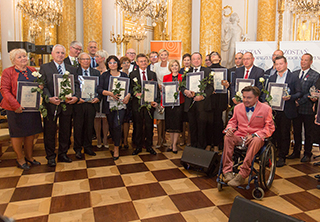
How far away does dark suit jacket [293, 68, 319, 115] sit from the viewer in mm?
4531

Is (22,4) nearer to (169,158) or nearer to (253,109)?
(169,158)

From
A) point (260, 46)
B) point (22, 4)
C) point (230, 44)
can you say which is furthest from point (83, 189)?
point (230, 44)

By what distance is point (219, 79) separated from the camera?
4879 mm

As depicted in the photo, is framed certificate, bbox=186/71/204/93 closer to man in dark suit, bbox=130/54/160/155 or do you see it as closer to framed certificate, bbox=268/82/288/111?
man in dark suit, bbox=130/54/160/155

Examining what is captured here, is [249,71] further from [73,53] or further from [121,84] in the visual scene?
[73,53]

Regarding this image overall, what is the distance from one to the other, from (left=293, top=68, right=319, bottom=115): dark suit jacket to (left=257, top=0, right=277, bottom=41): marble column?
453 centimetres

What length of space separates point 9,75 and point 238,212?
370 cm

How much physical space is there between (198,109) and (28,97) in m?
2.84

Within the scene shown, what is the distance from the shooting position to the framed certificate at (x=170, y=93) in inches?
190

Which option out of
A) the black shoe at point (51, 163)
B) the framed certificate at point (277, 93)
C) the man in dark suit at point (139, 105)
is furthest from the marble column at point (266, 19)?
the black shoe at point (51, 163)

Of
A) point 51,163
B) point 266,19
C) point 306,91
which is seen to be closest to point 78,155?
point 51,163

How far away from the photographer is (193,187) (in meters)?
3.55

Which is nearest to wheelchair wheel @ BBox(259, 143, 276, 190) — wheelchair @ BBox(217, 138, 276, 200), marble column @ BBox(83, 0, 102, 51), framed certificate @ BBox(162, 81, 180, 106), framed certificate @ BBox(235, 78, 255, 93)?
wheelchair @ BBox(217, 138, 276, 200)

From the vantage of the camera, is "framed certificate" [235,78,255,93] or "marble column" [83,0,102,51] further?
"marble column" [83,0,102,51]
